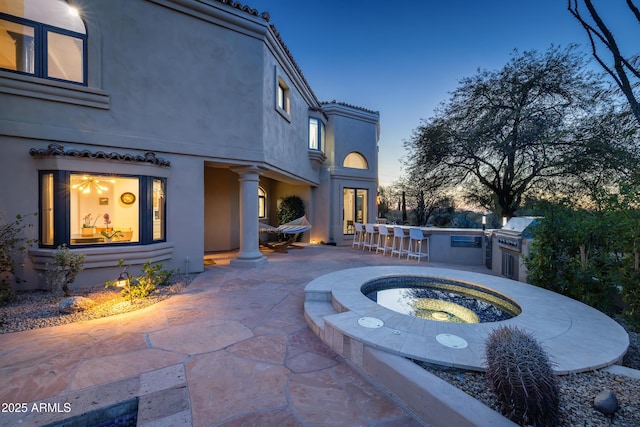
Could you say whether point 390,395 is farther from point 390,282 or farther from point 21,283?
point 21,283

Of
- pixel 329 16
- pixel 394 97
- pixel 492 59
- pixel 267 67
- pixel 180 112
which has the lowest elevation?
pixel 180 112

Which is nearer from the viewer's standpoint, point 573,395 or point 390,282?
point 573,395

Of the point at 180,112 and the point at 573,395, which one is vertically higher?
the point at 180,112

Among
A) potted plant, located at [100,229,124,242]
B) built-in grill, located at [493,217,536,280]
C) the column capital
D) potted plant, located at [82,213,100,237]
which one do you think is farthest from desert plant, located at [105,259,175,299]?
built-in grill, located at [493,217,536,280]

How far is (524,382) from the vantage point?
169 cm

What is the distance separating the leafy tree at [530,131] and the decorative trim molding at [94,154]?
415 inches

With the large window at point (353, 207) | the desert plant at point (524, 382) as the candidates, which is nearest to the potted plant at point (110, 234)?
the desert plant at point (524, 382)

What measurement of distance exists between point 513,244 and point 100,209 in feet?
29.6

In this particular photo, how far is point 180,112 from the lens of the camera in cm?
648

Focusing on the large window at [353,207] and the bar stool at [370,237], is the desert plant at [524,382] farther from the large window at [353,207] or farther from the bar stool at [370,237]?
the large window at [353,207]

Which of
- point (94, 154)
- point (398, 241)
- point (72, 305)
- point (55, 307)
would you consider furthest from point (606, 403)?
point (398, 241)

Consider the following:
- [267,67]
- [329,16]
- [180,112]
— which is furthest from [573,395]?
[329,16]

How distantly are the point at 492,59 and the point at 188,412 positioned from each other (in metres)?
14.2

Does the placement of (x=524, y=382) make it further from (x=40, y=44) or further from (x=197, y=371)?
(x=40, y=44)
